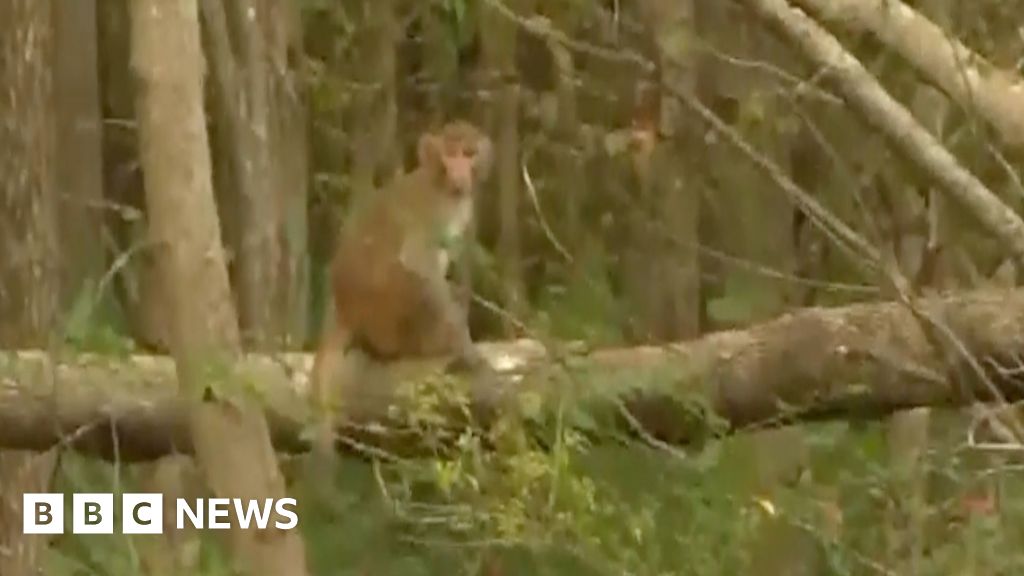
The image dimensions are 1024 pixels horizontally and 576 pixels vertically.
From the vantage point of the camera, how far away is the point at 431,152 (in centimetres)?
362

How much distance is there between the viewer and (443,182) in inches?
141

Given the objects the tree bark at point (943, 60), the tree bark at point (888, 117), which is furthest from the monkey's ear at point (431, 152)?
the tree bark at point (943, 60)

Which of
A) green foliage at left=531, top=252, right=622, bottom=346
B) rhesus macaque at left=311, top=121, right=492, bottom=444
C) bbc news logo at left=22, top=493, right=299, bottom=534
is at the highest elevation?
rhesus macaque at left=311, top=121, right=492, bottom=444

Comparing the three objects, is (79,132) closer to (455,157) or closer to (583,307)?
(583,307)

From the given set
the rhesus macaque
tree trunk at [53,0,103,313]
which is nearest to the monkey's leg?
the rhesus macaque

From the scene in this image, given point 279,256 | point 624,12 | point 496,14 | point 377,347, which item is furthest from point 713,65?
point 377,347

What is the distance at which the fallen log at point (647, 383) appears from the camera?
8.76ft

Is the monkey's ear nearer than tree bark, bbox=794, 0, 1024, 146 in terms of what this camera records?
No

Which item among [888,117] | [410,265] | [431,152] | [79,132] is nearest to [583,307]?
[431,152]

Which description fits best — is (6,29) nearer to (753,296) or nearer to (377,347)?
(377,347)

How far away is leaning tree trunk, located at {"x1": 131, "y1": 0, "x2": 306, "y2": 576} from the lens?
243 centimetres

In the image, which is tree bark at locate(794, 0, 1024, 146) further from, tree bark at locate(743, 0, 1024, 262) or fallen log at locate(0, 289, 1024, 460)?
fallen log at locate(0, 289, 1024, 460)

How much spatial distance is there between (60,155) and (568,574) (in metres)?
2.08

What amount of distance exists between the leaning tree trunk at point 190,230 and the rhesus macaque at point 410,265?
525mm
